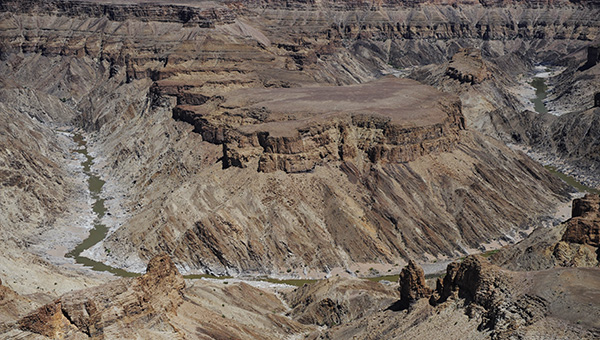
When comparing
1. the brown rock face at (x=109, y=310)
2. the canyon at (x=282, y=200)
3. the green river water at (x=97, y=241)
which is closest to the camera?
the brown rock face at (x=109, y=310)

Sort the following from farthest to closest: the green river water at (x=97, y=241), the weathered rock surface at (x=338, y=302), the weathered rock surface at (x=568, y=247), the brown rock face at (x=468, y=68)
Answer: the brown rock face at (x=468, y=68) < the green river water at (x=97, y=241) < the weathered rock surface at (x=338, y=302) < the weathered rock surface at (x=568, y=247)

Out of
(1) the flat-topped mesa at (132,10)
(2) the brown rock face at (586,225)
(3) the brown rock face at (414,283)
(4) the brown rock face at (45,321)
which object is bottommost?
(3) the brown rock face at (414,283)

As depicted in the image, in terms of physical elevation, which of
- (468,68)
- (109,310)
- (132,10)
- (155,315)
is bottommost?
(468,68)

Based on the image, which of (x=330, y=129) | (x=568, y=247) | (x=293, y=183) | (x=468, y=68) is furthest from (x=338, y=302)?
(x=468, y=68)

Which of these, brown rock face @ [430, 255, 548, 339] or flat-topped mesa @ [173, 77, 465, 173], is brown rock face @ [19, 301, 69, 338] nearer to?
brown rock face @ [430, 255, 548, 339]

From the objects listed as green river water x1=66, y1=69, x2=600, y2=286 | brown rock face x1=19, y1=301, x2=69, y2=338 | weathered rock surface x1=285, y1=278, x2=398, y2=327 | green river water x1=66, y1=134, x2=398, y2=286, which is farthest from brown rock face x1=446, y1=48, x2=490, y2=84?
brown rock face x1=19, y1=301, x2=69, y2=338

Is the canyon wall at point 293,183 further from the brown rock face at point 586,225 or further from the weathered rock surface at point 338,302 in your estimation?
the brown rock face at point 586,225

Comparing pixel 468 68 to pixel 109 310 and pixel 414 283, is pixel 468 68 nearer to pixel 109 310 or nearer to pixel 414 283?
pixel 414 283

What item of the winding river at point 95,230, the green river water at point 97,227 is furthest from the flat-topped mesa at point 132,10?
the winding river at point 95,230
